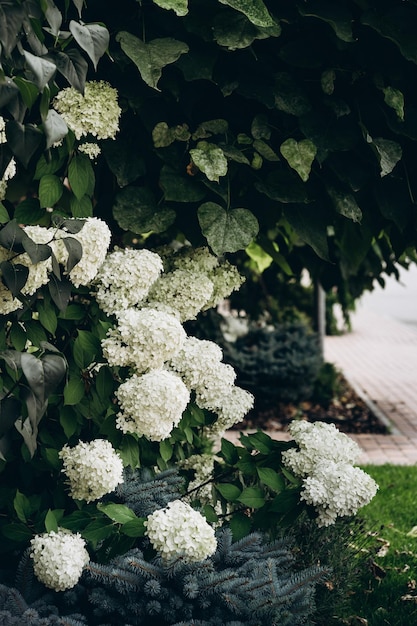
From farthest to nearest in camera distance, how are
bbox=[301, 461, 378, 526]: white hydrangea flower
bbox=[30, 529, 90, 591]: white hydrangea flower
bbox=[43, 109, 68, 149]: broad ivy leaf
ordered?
bbox=[301, 461, 378, 526]: white hydrangea flower → bbox=[30, 529, 90, 591]: white hydrangea flower → bbox=[43, 109, 68, 149]: broad ivy leaf

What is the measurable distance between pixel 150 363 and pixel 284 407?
5755 mm

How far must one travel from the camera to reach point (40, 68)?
1662mm

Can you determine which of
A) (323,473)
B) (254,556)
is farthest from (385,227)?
(254,556)

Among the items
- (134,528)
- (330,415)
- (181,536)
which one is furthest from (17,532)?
(330,415)

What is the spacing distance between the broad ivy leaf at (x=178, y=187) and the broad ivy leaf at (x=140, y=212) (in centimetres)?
7

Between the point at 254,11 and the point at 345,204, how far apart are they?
68 cm

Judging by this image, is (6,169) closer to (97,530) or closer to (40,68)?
(40,68)

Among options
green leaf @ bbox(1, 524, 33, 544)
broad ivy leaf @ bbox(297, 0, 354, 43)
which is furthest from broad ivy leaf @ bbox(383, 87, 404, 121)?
green leaf @ bbox(1, 524, 33, 544)

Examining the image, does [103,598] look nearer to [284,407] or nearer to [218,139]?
[218,139]

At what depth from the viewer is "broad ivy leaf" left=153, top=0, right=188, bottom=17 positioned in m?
2.09

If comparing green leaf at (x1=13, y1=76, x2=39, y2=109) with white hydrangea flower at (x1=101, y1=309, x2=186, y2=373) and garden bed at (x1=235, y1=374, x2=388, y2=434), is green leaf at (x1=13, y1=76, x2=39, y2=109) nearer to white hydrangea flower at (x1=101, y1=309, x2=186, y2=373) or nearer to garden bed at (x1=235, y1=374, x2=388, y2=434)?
white hydrangea flower at (x1=101, y1=309, x2=186, y2=373)

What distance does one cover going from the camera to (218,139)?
2.47m

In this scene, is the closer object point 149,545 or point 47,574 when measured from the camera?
point 47,574

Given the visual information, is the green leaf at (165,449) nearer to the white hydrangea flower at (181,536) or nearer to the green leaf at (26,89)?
the white hydrangea flower at (181,536)
